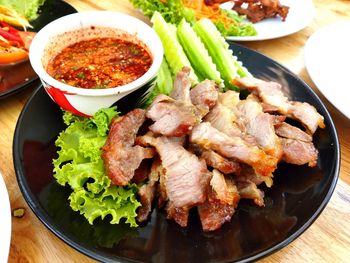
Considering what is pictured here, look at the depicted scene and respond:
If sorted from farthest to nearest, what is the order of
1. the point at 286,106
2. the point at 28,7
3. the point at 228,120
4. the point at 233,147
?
the point at 28,7 → the point at 286,106 → the point at 228,120 → the point at 233,147

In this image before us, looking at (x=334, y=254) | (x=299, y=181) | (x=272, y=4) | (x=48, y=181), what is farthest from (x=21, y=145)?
(x=272, y=4)

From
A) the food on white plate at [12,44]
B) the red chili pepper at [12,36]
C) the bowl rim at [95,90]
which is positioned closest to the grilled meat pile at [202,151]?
the bowl rim at [95,90]

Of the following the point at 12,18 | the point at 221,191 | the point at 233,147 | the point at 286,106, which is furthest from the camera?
the point at 12,18

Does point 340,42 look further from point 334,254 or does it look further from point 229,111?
point 334,254

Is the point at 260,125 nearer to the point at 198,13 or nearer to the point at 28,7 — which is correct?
the point at 198,13

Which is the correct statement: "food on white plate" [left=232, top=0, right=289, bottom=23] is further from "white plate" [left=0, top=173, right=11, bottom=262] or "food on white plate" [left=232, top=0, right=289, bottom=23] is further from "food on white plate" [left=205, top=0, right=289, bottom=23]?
"white plate" [left=0, top=173, right=11, bottom=262]

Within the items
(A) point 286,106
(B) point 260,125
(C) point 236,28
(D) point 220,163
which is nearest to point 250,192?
(D) point 220,163

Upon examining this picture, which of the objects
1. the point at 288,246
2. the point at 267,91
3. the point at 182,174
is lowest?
the point at 288,246
